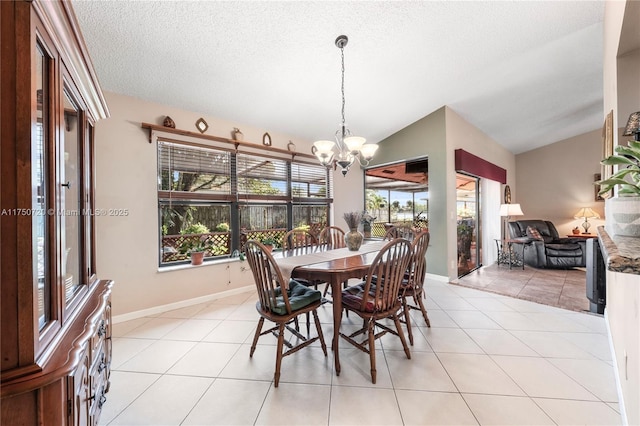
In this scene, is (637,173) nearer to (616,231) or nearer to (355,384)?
(616,231)

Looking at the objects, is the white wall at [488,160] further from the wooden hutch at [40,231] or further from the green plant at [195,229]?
the wooden hutch at [40,231]

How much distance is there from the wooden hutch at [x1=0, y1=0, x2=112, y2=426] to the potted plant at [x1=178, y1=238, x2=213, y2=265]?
1.96 metres

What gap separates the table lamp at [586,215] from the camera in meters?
5.79

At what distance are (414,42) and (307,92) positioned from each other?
1.28m

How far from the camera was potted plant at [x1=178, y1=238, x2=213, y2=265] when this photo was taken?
320 centimetres

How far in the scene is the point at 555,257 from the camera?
4930 millimetres

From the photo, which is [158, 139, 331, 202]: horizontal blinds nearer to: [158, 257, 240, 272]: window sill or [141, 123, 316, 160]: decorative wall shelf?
[141, 123, 316, 160]: decorative wall shelf

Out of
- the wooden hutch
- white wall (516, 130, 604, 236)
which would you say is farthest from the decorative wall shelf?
white wall (516, 130, 604, 236)

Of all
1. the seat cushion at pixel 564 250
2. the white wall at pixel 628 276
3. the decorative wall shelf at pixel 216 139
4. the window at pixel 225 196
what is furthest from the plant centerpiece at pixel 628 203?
the seat cushion at pixel 564 250

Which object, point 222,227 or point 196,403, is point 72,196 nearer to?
point 196,403

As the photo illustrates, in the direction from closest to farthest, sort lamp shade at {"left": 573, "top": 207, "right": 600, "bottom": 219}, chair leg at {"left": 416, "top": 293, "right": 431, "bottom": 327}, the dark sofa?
chair leg at {"left": 416, "top": 293, "right": 431, "bottom": 327} < the dark sofa < lamp shade at {"left": 573, "top": 207, "right": 600, "bottom": 219}

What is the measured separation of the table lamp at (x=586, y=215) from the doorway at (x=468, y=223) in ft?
8.96

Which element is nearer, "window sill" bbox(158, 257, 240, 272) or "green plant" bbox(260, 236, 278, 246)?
"window sill" bbox(158, 257, 240, 272)

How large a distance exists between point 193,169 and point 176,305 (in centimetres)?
168
